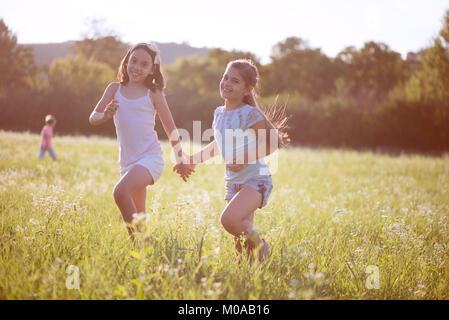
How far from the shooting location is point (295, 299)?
2.57 metres

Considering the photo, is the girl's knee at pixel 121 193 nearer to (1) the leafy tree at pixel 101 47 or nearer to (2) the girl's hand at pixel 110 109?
(2) the girl's hand at pixel 110 109

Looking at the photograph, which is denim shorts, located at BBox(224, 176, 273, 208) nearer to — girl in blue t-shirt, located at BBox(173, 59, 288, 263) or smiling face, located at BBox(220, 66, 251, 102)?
girl in blue t-shirt, located at BBox(173, 59, 288, 263)

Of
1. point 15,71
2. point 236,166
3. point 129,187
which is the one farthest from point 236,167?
point 15,71

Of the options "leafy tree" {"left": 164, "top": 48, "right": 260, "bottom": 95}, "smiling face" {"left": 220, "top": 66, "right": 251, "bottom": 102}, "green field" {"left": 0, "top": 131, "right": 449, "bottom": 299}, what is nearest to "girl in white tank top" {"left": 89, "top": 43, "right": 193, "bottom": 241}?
"green field" {"left": 0, "top": 131, "right": 449, "bottom": 299}

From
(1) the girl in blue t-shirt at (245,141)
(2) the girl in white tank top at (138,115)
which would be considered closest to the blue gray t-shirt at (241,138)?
(1) the girl in blue t-shirt at (245,141)

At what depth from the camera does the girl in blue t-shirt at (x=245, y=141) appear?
3537 mm

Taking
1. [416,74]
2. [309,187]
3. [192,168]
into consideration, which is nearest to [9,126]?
[309,187]

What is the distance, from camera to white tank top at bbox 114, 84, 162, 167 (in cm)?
370

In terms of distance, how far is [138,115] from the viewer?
12.3 ft

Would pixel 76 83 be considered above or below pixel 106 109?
above

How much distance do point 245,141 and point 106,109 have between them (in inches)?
60.1

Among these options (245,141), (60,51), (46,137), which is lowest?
(46,137)

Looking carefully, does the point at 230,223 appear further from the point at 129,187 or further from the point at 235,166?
the point at 129,187
